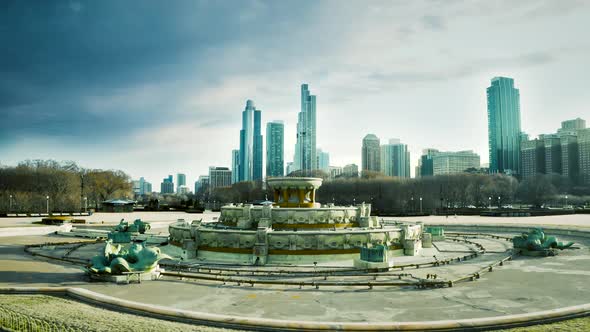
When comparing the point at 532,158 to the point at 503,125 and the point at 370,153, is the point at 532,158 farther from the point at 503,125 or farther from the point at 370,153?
the point at 370,153

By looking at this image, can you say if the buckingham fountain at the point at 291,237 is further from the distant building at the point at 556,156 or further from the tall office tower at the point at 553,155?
the tall office tower at the point at 553,155

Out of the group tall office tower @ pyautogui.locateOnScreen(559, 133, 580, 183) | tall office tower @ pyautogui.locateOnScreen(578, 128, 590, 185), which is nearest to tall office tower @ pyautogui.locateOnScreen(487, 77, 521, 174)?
tall office tower @ pyautogui.locateOnScreen(559, 133, 580, 183)

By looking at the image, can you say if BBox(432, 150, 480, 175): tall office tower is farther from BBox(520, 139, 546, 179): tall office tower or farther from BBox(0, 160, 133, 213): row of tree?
BBox(0, 160, 133, 213): row of tree

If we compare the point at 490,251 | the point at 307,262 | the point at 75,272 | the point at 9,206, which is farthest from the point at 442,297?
the point at 9,206

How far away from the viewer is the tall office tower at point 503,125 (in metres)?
177

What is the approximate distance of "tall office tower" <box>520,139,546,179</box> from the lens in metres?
145

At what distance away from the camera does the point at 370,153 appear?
7175 inches

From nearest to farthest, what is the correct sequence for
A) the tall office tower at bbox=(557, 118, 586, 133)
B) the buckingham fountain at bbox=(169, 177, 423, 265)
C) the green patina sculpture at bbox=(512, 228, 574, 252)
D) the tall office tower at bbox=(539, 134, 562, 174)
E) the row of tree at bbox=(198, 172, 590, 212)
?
the buckingham fountain at bbox=(169, 177, 423, 265)
the green patina sculpture at bbox=(512, 228, 574, 252)
the row of tree at bbox=(198, 172, 590, 212)
the tall office tower at bbox=(539, 134, 562, 174)
the tall office tower at bbox=(557, 118, 586, 133)

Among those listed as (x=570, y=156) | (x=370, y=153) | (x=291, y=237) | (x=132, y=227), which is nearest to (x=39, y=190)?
(x=132, y=227)

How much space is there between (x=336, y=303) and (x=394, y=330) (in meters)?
3.65

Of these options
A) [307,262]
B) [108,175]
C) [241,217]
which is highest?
[108,175]

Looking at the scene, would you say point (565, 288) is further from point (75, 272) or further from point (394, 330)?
point (75, 272)

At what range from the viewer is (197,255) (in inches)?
1086

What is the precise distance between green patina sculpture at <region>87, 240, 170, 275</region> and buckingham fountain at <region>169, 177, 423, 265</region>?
7.21 metres
